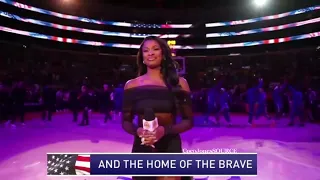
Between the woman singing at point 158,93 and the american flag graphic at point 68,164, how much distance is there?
63 centimetres

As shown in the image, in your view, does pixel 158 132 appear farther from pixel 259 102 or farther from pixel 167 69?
pixel 259 102

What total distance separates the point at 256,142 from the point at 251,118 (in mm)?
781

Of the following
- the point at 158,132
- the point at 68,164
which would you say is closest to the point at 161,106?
the point at 158,132

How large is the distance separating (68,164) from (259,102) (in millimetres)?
2442

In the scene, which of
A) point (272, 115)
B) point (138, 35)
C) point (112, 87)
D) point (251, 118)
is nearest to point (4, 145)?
point (112, 87)

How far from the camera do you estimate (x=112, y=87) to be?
3.05m

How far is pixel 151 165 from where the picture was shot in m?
2.32

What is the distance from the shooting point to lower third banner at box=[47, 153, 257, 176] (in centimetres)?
234

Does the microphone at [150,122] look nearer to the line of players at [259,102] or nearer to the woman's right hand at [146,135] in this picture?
the woman's right hand at [146,135]

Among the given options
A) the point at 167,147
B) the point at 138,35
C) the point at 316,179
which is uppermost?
the point at 138,35

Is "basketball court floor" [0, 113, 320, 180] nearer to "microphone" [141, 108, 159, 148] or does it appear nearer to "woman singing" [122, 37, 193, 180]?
"woman singing" [122, 37, 193, 180]

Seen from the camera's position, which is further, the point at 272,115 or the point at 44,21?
the point at 272,115

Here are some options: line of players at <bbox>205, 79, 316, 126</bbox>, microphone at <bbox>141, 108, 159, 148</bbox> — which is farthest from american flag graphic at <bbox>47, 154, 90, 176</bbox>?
line of players at <bbox>205, 79, 316, 126</bbox>

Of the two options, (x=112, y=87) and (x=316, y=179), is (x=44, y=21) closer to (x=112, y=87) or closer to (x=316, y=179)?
(x=112, y=87)
